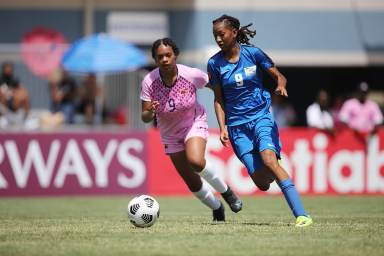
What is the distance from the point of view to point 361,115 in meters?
21.7

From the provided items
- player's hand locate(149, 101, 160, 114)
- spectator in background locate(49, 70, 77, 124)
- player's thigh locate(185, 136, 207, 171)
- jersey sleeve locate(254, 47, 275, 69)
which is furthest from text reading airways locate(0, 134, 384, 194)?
jersey sleeve locate(254, 47, 275, 69)

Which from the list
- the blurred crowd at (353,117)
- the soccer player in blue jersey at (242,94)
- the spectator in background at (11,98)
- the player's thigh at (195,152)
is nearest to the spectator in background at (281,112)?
the blurred crowd at (353,117)

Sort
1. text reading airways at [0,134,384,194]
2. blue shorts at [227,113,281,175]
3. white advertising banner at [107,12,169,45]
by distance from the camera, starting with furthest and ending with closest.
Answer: white advertising banner at [107,12,169,45], text reading airways at [0,134,384,194], blue shorts at [227,113,281,175]

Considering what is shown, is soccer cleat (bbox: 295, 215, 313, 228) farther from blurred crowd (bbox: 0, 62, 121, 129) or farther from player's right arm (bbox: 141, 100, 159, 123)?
blurred crowd (bbox: 0, 62, 121, 129)

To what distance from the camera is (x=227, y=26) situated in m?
11.1

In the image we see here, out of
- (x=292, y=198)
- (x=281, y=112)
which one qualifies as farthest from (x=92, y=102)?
(x=292, y=198)

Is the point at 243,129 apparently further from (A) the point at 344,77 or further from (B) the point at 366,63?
(A) the point at 344,77

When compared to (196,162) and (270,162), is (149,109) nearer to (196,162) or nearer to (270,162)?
(196,162)

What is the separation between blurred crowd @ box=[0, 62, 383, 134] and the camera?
2147 cm

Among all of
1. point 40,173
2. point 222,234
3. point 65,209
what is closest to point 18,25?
point 40,173

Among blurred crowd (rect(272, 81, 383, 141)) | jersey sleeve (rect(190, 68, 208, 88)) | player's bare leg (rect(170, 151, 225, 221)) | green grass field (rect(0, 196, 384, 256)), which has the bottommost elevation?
green grass field (rect(0, 196, 384, 256))

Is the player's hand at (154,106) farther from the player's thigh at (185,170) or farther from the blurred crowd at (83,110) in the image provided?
the blurred crowd at (83,110)

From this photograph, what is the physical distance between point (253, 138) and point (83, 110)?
1154 cm

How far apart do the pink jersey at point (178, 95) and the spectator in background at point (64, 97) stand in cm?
1046
